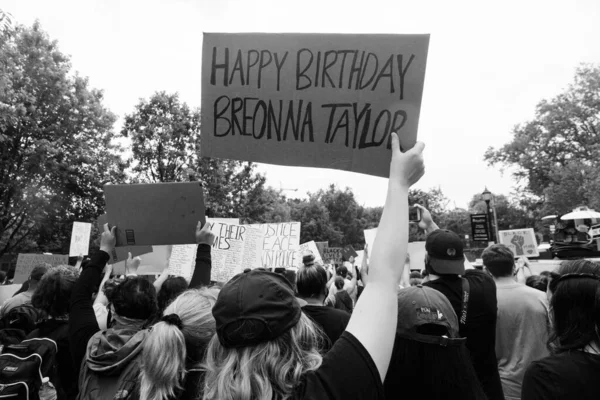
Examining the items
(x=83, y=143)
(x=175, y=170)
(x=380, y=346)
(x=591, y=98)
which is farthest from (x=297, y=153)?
(x=591, y=98)

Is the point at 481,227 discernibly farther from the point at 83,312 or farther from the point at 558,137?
the point at 558,137

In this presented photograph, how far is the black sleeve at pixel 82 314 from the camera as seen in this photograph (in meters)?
2.64

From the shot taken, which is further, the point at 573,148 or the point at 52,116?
the point at 573,148

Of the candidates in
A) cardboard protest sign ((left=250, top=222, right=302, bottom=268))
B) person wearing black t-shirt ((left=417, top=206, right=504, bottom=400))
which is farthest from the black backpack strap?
cardboard protest sign ((left=250, top=222, right=302, bottom=268))

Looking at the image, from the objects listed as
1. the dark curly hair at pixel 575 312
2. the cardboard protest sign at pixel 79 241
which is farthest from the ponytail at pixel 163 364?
the cardboard protest sign at pixel 79 241

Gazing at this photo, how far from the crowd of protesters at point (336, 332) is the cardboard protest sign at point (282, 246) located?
5.24m

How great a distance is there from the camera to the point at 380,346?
4.17 feet

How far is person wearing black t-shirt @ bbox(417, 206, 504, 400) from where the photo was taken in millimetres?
3203

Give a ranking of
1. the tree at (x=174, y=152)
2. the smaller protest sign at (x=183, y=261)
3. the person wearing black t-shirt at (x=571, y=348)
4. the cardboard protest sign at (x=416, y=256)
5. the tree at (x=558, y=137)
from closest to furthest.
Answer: the person wearing black t-shirt at (x=571, y=348), the smaller protest sign at (x=183, y=261), the cardboard protest sign at (x=416, y=256), the tree at (x=174, y=152), the tree at (x=558, y=137)

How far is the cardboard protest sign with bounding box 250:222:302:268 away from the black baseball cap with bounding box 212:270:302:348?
7.87 metres

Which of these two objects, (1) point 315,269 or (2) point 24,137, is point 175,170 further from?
(1) point 315,269

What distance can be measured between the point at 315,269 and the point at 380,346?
2.97m

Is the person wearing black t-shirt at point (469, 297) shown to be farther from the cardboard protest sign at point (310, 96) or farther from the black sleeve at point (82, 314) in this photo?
the black sleeve at point (82, 314)

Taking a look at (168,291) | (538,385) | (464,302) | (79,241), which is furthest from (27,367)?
(79,241)
